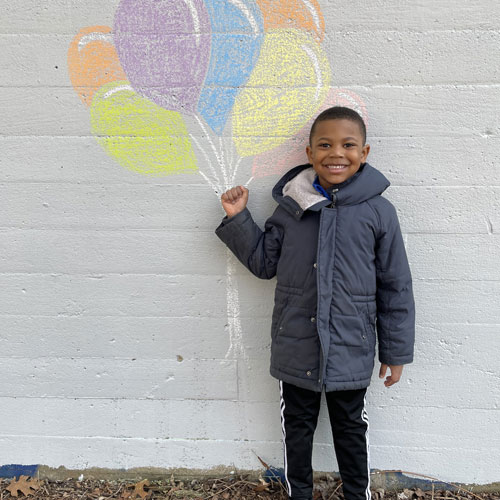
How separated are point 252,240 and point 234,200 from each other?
0.21 m

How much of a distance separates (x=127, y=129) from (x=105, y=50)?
1.18 feet

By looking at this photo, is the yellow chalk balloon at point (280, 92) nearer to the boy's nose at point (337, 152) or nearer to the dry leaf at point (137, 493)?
the boy's nose at point (337, 152)

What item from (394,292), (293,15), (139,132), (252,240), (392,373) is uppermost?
(293,15)

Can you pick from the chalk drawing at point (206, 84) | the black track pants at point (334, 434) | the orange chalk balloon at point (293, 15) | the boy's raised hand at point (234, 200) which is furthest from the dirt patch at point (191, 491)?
the orange chalk balloon at point (293, 15)

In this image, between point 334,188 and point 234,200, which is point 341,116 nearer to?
point 334,188

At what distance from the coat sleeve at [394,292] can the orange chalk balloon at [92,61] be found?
1.40 m

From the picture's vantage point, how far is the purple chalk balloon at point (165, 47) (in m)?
2.17

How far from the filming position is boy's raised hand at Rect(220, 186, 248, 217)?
226 cm

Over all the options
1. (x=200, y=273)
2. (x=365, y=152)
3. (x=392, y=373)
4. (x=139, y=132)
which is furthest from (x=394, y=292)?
(x=139, y=132)

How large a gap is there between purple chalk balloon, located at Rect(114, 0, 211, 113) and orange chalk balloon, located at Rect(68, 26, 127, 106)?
41 mm

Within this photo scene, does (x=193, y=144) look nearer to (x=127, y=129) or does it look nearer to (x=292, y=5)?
(x=127, y=129)

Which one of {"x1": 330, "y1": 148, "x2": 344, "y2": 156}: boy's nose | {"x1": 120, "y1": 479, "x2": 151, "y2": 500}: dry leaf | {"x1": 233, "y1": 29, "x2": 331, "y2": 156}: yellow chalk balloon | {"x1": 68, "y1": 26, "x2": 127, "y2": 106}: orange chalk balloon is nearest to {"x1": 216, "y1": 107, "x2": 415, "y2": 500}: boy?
{"x1": 330, "y1": 148, "x2": 344, "y2": 156}: boy's nose

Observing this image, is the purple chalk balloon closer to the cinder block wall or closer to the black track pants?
the cinder block wall

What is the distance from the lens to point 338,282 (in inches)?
82.2
